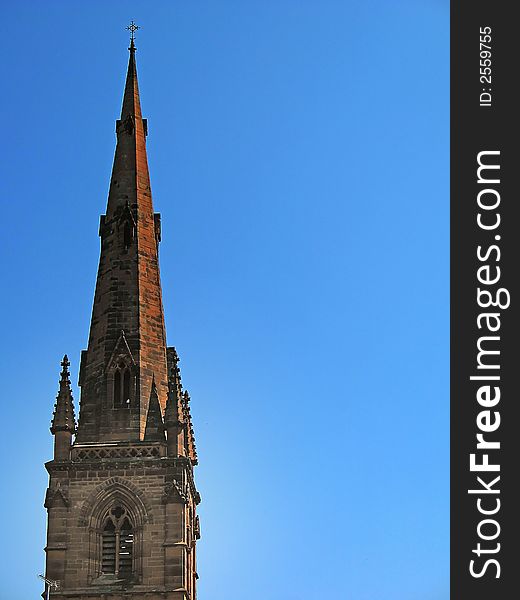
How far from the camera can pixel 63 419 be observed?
173 ft

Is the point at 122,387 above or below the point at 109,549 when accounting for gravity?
above

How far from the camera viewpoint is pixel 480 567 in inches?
1093

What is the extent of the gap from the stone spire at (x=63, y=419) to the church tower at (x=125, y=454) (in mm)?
36

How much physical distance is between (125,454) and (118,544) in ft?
10.6

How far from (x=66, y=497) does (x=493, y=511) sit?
26341 mm

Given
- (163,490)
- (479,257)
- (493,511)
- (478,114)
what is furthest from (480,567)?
(163,490)

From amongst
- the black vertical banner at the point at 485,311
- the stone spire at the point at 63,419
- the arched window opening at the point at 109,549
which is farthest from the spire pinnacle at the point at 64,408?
the black vertical banner at the point at 485,311

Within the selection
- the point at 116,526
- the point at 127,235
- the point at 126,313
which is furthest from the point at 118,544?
the point at 127,235

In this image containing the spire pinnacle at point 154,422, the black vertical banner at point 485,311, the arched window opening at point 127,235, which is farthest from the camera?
the arched window opening at point 127,235

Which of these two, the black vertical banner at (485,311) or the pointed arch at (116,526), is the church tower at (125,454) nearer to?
the pointed arch at (116,526)

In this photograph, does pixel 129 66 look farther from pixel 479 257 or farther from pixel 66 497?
pixel 479 257

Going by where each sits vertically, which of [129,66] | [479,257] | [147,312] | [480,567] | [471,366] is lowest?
[480,567]

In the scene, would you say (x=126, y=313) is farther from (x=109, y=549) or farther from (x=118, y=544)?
(x=109, y=549)

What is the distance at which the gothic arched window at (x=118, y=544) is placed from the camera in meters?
50.3
